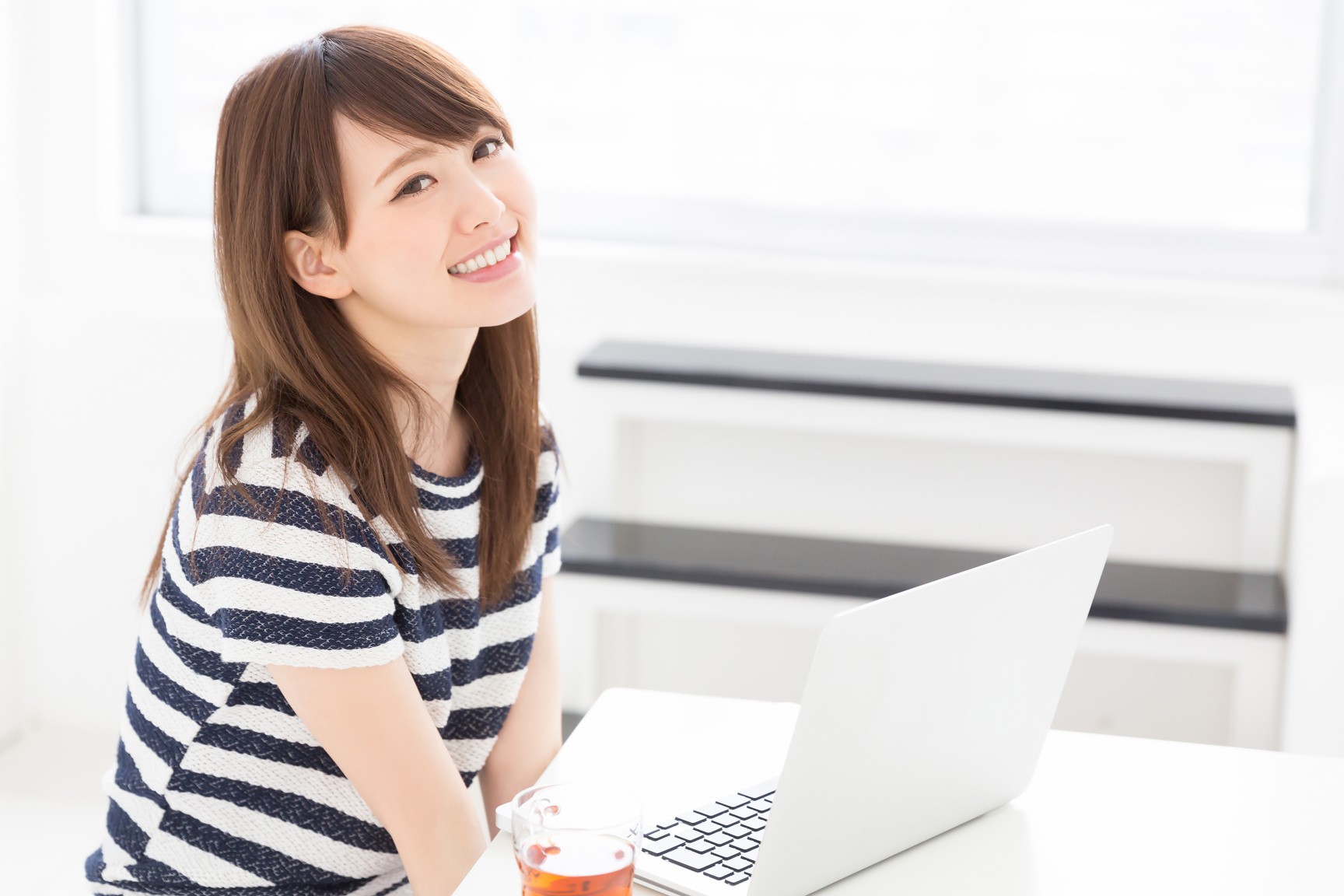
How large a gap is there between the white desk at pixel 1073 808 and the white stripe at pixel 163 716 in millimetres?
285

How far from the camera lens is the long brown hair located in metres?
1.04

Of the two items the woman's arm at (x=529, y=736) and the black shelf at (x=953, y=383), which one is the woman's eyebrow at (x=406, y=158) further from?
the black shelf at (x=953, y=383)

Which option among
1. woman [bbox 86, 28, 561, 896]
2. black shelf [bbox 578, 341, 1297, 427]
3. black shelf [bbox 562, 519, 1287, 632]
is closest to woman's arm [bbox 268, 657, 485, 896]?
woman [bbox 86, 28, 561, 896]

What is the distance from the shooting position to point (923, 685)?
82 centimetres

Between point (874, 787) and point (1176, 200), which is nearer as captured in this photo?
point (874, 787)

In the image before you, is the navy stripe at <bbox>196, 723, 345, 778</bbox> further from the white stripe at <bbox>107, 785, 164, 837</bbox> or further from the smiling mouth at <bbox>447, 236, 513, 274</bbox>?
the smiling mouth at <bbox>447, 236, 513, 274</bbox>

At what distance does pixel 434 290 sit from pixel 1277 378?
1.64m

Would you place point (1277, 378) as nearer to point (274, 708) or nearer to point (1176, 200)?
point (1176, 200)

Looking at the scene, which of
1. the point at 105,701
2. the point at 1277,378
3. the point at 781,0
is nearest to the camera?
the point at 1277,378

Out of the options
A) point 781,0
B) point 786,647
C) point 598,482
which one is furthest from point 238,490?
point 781,0

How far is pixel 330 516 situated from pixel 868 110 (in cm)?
165

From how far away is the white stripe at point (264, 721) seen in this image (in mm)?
1067

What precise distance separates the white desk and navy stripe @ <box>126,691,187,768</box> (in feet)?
0.98

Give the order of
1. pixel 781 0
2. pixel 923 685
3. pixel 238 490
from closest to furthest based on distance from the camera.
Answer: pixel 923 685
pixel 238 490
pixel 781 0
